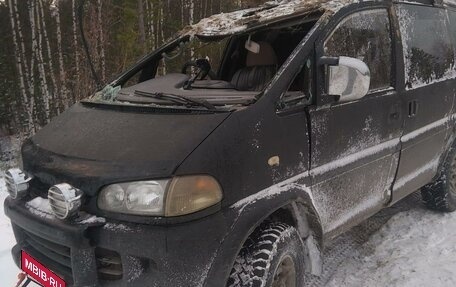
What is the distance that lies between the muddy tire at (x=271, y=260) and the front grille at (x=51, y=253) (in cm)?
83

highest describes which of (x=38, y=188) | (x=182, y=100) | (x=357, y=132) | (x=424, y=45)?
(x=424, y=45)

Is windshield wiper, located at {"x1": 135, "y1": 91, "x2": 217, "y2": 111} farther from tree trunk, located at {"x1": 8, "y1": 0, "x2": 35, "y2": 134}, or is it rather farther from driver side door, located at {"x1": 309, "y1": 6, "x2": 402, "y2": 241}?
tree trunk, located at {"x1": 8, "y1": 0, "x2": 35, "y2": 134}

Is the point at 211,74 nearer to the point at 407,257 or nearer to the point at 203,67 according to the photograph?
the point at 203,67

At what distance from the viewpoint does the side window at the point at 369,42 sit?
2877mm

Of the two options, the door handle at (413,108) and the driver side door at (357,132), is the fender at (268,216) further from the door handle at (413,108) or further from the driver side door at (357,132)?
the door handle at (413,108)

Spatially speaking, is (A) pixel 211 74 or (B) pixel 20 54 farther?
(B) pixel 20 54

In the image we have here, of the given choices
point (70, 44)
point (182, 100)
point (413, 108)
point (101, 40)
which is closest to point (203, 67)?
point (182, 100)

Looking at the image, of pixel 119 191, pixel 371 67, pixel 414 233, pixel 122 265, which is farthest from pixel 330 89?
pixel 414 233

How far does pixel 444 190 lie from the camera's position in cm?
429

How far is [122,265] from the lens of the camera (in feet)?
6.55

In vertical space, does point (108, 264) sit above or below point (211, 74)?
below

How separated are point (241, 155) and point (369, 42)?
5.30ft

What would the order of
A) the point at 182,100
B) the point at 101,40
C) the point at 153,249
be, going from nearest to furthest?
the point at 153,249 → the point at 182,100 → the point at 101,40

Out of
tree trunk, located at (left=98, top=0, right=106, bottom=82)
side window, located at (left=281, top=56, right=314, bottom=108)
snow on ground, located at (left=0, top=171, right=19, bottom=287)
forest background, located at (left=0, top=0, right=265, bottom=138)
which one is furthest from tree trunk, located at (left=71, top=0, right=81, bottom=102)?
side window, located at (left=281, top=56, right=314, bottom=108)
